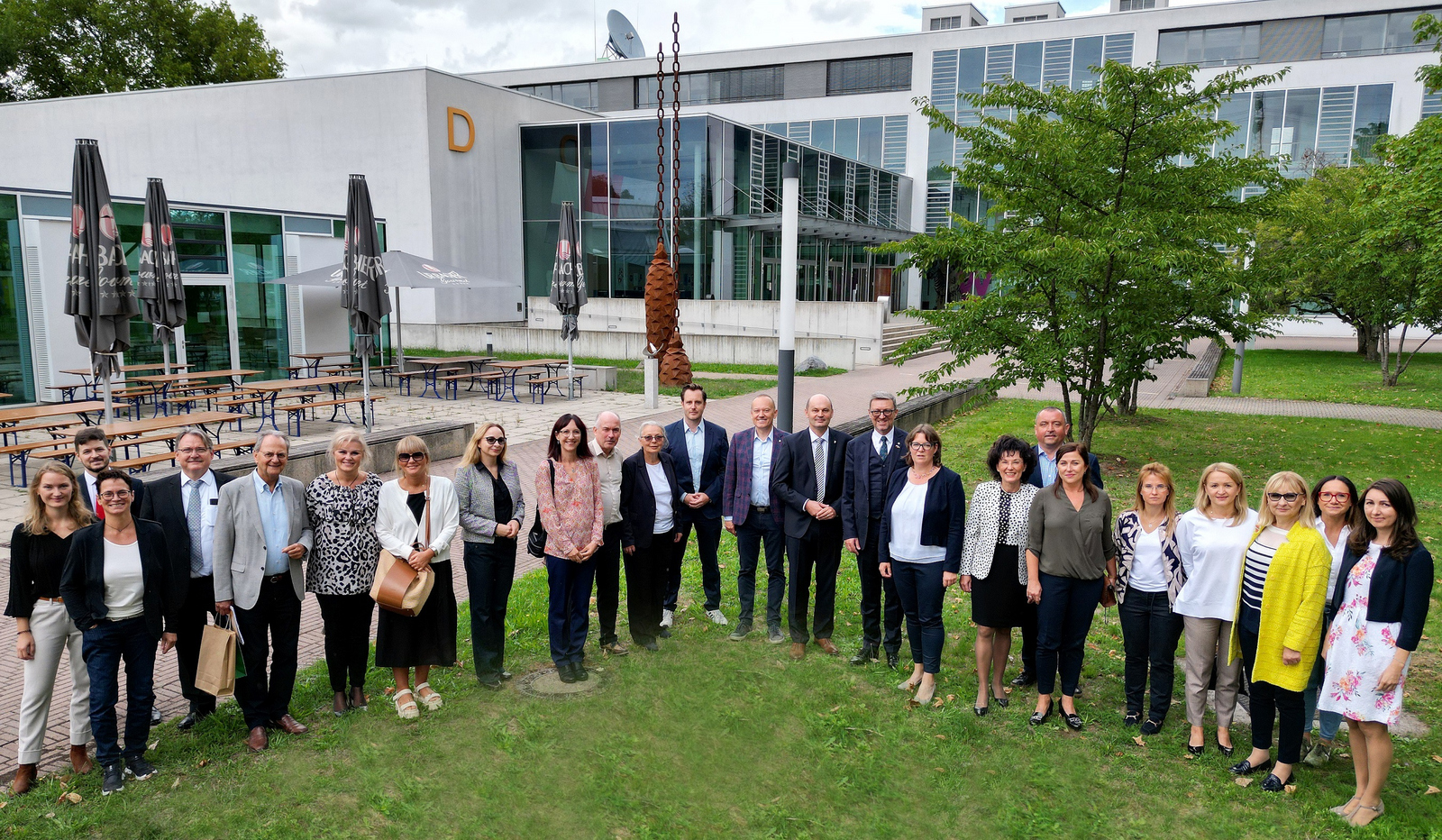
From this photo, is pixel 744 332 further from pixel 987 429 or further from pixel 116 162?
pixel 116 162

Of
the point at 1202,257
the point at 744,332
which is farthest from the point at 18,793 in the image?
the point at 744,332

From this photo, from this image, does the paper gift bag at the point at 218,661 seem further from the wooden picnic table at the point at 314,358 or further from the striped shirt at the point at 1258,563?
the wooden picnic table at the point at 314,358

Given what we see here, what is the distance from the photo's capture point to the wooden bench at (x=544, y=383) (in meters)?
18.4

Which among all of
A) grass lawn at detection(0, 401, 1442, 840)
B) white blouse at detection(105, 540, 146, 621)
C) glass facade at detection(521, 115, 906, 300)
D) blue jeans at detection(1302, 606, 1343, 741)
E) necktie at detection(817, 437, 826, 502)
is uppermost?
glass facade at detection(521, 115, 906, 300)

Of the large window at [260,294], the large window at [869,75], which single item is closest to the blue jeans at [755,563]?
the large window at [260,294]

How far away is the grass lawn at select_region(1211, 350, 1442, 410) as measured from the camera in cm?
2070

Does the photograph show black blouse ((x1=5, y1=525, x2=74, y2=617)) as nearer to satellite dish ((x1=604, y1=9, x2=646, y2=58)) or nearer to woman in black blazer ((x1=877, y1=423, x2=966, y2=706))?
woman in black blazer ((x1=877, y1=423, x2=966, y2=706))

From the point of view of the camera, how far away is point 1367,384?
23.4m

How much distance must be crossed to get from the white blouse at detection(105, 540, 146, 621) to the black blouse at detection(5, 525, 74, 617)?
19 centimetres

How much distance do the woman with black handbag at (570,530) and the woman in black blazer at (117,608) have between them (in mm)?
2014

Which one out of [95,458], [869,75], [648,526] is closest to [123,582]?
[95,458]

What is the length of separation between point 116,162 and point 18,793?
3768cm

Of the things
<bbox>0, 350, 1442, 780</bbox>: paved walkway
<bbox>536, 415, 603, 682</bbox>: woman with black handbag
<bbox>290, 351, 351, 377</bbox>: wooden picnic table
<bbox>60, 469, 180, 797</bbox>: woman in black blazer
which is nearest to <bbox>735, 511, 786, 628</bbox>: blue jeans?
<bbox>536, 415, 603, 682</bbox>: woman with black handbag

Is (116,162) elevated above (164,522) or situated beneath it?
elevated above
